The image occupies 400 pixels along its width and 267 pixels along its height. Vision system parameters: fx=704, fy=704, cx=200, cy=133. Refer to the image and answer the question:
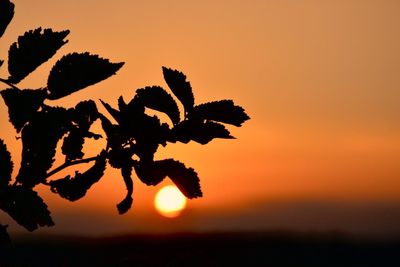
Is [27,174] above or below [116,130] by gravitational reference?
below

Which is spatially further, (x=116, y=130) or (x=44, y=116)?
(x=116, y=130)

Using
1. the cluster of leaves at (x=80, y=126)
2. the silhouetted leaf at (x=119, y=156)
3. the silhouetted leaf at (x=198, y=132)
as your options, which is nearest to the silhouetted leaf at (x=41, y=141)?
the cluster of leaves at (x=80, y=126)

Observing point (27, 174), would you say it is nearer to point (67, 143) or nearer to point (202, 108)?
point (67, 143)

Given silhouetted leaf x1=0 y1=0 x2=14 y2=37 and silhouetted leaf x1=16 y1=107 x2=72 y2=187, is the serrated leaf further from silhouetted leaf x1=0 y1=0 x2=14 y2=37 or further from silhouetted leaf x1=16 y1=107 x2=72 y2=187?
silhouetted leaf x1=0 y1=0 x2=14 y2=37

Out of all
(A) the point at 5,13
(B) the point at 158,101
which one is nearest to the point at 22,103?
(A) the point at 5,13

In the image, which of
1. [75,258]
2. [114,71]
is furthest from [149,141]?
[75,258]
